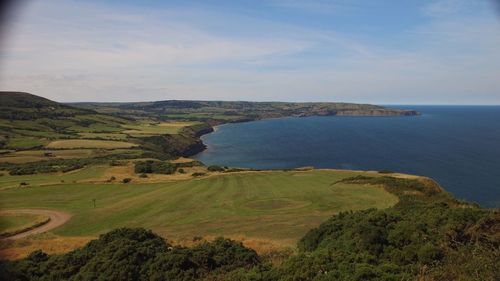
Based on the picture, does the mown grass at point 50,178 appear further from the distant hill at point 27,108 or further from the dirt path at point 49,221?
the distant hill at point 27,108

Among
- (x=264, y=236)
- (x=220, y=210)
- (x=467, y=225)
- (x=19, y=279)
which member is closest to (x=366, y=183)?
(x=220, y=210)

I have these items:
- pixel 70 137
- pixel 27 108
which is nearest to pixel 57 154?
pixel 70 137

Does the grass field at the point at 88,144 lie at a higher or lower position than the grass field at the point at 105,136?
lower

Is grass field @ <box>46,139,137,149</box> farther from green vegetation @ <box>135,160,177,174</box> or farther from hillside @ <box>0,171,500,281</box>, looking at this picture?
hillside @ <box>0,171,500,281</box>

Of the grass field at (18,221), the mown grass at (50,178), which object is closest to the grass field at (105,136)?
the mown grass at (50,178)

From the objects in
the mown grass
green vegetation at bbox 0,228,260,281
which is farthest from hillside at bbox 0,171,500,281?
the mown grass

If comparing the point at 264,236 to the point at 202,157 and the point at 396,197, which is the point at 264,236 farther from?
the point at 202,157
